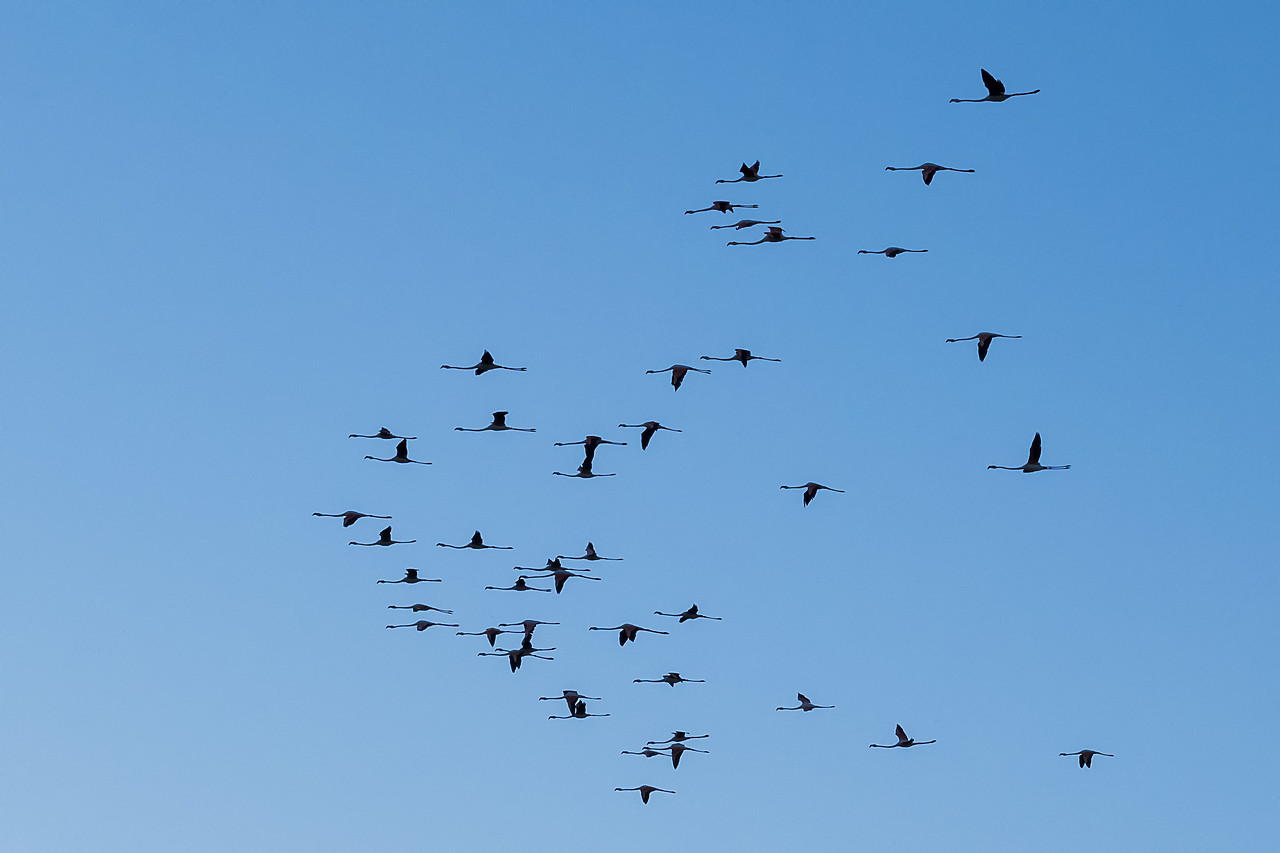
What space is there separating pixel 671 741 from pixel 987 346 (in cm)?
2449

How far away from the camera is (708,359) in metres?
97.6

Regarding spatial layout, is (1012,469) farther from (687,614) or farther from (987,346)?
(687,614)

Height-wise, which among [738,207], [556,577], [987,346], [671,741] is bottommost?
[671,741]

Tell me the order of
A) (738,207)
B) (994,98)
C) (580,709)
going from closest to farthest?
(994,98) < (738,207) < (580,709)

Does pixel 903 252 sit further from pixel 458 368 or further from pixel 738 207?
pixel 458 368

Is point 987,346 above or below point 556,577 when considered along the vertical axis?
above

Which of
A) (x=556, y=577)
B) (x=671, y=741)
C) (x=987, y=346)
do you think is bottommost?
(x=671, y=741)

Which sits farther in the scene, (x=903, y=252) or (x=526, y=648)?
(x=526, y=648)

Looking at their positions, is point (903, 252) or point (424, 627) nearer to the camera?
point (903, 252)

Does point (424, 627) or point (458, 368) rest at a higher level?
point (458, 368)

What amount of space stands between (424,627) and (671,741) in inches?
481

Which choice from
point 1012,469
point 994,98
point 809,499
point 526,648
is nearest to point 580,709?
point 526,648

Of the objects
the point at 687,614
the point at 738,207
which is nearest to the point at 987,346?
the point at 738,207

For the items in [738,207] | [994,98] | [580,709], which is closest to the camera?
[994,98]
